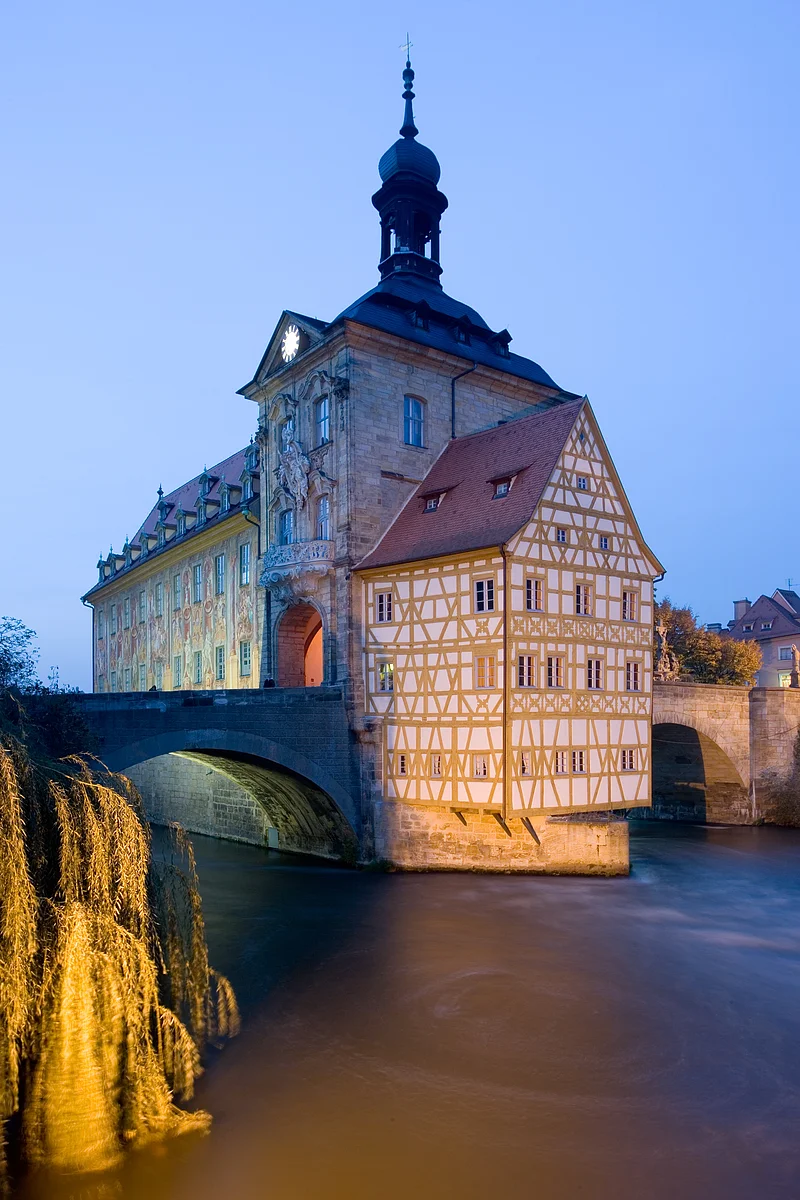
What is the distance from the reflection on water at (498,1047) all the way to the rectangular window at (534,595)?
22.1 ft

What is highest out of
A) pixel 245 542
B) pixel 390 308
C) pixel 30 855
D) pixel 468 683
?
pixel 390 308

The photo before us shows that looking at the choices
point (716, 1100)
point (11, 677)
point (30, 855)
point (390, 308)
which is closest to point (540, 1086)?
point (716, 1100)

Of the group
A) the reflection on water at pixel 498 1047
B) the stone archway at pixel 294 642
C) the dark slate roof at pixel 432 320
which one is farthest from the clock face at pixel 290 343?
the reflection on water at pixel 498 1047

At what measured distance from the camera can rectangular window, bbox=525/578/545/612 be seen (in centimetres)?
2203

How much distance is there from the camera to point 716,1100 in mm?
11445

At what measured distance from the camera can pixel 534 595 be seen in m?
22.2

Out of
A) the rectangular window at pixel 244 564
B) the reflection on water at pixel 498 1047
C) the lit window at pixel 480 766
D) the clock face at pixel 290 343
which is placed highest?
the clock face at pixel 290 343

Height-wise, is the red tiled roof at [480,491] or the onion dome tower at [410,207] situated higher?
the onion dome tower at [410,207]

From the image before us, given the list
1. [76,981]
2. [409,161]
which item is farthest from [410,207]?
[76,981]

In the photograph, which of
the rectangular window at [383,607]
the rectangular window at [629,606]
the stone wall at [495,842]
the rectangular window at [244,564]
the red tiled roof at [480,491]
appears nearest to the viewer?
the red tiled roof at [480,491]

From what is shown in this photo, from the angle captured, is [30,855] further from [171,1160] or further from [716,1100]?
[716,1100]

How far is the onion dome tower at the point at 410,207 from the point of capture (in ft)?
105

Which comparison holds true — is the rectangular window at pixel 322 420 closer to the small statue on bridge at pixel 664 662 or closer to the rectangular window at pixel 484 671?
the rectangular window at pixel 484 671

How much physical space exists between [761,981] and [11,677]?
1393 centimetres
